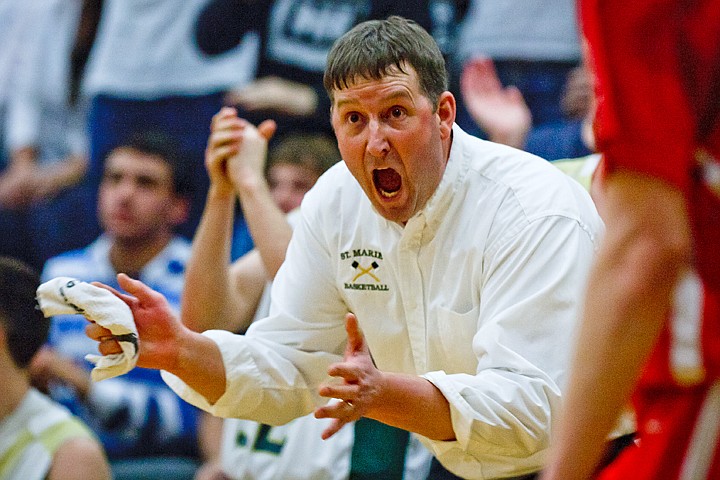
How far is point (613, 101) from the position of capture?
1.46 meters

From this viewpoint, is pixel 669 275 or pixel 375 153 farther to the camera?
pixel 375 153

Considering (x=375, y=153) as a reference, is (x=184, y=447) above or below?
below

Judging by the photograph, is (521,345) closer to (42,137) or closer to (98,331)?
(98,331)

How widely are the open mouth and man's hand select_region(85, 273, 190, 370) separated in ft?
1.94

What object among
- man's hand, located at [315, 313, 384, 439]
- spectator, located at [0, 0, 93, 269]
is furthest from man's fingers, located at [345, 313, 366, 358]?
spectator, located at [0, 0, 93, 269]

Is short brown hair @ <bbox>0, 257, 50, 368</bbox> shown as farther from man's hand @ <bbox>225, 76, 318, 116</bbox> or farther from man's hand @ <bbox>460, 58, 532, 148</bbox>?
man's hand @ <bbox>460, 58, 532, 148</bbox>

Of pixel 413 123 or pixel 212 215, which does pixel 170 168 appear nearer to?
pixel 212 215

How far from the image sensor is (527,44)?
5078 mm

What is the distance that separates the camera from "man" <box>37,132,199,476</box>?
525 cm

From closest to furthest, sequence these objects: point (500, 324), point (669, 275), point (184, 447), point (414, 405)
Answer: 1. point (669, 275)
2. point (414, 405)
3. point (500, 324)
4. point (184, 447)

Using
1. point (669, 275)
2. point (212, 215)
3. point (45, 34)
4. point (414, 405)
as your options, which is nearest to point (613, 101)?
point (669, 275)

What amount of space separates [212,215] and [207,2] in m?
2.00

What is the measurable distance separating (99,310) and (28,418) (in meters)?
1.89

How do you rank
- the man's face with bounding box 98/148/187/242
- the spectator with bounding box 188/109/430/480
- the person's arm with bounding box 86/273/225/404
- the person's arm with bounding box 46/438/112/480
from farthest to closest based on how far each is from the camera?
the man's face with bounding box 98/148/187/242
the person's arm with bounding box 46/438/112/480
the spectator with bounding box 188/109/430/480
the person's arm with bounding box 86/273/225/404
